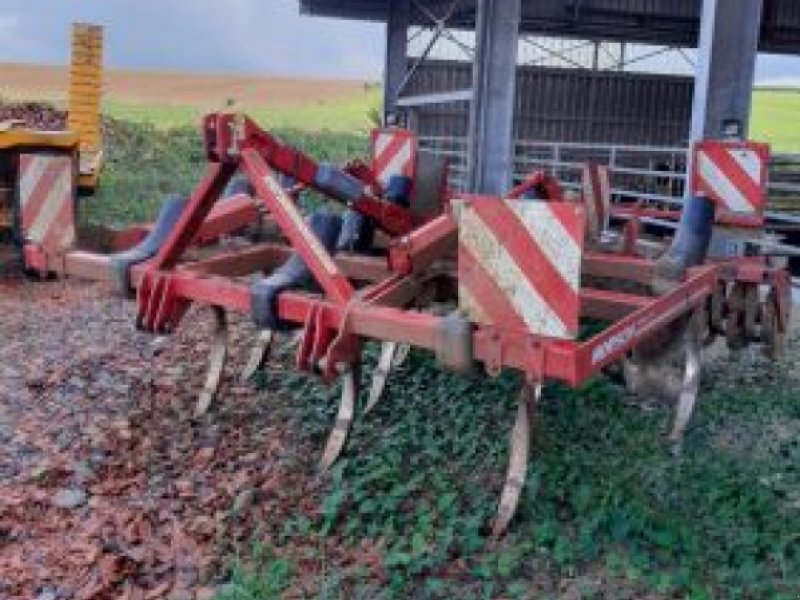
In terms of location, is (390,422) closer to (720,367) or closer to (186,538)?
(186,538)

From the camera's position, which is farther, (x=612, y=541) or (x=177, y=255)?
(x=177, y=255)

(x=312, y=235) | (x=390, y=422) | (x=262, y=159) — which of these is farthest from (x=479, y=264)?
(x=390, y=422)

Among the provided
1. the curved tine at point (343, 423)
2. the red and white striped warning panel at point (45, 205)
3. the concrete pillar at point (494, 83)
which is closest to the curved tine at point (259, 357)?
the red and white striped warning panel at point (45, 205)

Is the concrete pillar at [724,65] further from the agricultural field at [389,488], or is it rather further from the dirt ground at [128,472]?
the dirt ground at [128,472]

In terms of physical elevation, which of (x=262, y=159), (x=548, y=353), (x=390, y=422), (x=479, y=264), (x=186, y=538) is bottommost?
(x=186, y=538)

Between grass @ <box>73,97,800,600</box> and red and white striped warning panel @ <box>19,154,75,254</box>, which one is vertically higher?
red and white striped warning panel @ <box>19,154,75,254</box>

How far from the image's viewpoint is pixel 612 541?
3.83 meters

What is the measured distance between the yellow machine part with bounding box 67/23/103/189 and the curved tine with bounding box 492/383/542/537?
8.75 meters

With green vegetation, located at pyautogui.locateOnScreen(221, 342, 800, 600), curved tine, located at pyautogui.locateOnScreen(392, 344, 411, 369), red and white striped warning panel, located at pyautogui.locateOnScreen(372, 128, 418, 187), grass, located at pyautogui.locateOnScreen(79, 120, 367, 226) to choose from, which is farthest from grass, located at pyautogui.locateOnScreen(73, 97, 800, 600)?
grass, located at pyautogui.locateOnScreen(79, 120, 367, 226)

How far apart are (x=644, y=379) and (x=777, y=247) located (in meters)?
2.26

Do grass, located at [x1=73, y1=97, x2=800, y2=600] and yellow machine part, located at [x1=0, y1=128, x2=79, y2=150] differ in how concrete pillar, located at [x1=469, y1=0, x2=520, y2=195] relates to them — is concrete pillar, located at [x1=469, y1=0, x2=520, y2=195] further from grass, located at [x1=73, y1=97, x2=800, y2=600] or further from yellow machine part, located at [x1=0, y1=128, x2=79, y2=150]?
grass, located at [x1=73, y1=97, x2=800, y2=600]

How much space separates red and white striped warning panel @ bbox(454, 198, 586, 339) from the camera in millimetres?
3350

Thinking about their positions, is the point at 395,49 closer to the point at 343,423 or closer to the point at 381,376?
the point at 381,376

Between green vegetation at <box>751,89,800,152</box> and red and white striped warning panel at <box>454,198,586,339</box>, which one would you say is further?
green vegetation at <box>751,89,800,152</box>
